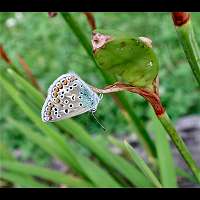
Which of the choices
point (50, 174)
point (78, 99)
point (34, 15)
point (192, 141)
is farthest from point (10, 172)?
point (34, 15)

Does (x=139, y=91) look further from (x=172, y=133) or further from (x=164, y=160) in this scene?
(x=164, y=160)

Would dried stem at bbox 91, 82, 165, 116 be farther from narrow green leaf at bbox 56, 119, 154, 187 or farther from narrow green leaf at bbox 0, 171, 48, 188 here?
narrow green leaf at bbox 0, 171, 48, 188

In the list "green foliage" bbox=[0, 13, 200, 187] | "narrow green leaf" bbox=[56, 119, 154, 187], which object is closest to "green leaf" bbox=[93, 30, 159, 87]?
"green foliage" bbox=[0, 13, 200, 187]

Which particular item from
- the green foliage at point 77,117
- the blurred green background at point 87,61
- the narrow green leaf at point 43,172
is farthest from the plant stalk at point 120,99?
the blurred green background at point 87,61

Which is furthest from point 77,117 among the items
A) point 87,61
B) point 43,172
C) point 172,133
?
point 172,133

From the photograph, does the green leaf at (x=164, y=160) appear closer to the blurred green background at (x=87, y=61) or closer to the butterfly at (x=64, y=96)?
the butterfly at (x=64, y=96)
